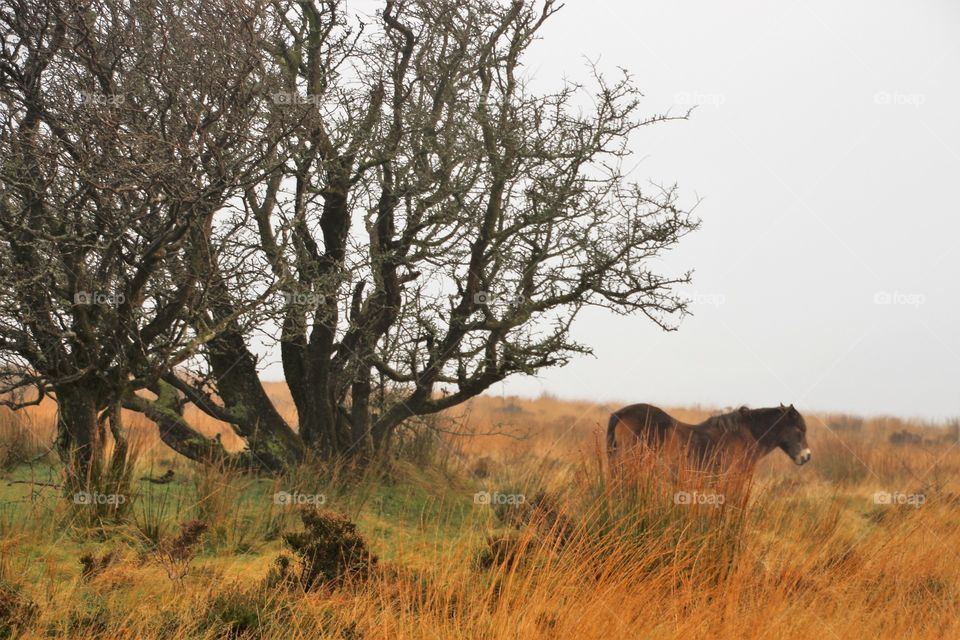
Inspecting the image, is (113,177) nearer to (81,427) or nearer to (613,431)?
(81,427)

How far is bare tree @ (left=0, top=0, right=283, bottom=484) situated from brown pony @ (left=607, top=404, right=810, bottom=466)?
526 cm

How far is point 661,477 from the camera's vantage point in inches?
317

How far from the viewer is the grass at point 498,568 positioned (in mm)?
6086

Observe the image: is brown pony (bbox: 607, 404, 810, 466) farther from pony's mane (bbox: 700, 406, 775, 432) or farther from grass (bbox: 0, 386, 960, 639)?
grass (bbox: 0, 386, 960, 639)

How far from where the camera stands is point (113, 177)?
770 centimetres

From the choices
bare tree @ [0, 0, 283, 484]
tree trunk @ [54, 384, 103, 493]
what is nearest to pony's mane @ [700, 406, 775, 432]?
bare tree @ [0, 0, 283, 484]

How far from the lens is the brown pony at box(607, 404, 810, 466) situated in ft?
39.0

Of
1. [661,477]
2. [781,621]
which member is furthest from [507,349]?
[781,621]

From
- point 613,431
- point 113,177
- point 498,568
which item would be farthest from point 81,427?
point 613,431

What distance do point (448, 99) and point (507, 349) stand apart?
9.93ft

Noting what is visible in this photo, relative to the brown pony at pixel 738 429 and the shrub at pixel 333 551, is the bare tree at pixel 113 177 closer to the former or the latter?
the shrub at pixel 333 551

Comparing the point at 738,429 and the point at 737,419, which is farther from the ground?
the point at 737,419

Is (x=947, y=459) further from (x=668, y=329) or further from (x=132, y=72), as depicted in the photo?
(x=132, y=72)

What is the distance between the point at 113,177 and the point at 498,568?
14.4ft
